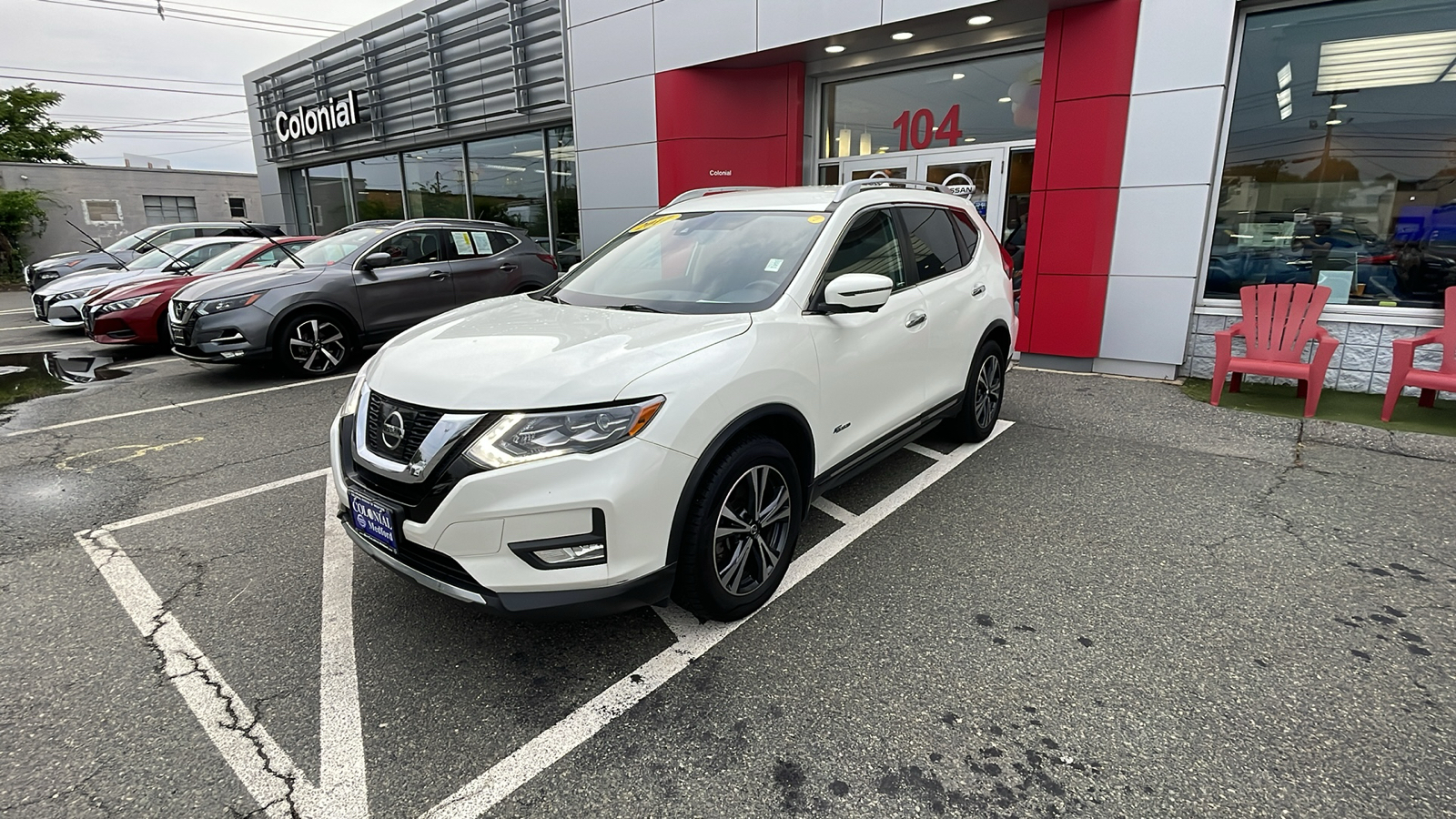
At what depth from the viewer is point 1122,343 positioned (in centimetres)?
740

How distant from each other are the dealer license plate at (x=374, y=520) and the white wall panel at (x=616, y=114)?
8866mm

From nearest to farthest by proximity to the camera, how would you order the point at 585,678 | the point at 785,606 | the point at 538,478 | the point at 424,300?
the point at 538,478
the point at 585,678
the point at 785,606
the point at 424,300

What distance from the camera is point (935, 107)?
29.1 feet

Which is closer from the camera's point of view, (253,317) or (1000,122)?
(253,317)

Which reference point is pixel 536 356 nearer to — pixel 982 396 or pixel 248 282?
pixel 982 396

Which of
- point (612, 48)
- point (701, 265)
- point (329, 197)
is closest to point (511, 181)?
point (612, 48)

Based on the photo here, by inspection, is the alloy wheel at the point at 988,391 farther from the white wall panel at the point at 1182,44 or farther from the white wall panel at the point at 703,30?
the white wall panel at the point at 703,30

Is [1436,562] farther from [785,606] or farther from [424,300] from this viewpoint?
[424,300]

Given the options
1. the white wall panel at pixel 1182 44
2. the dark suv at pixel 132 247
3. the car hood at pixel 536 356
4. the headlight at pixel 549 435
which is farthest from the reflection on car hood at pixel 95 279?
the white wall panel at pixel 1182 44

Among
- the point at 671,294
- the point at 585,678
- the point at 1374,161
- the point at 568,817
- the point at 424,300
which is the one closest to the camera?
the point at 568,817

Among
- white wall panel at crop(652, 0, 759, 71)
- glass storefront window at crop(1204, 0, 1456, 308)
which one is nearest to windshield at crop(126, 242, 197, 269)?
white wall panel at crop(652, 0, 759, 71)

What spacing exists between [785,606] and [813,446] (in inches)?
28.6

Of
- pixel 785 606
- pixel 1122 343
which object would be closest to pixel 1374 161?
pixel 1122 343

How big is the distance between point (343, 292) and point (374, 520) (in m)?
6.10
